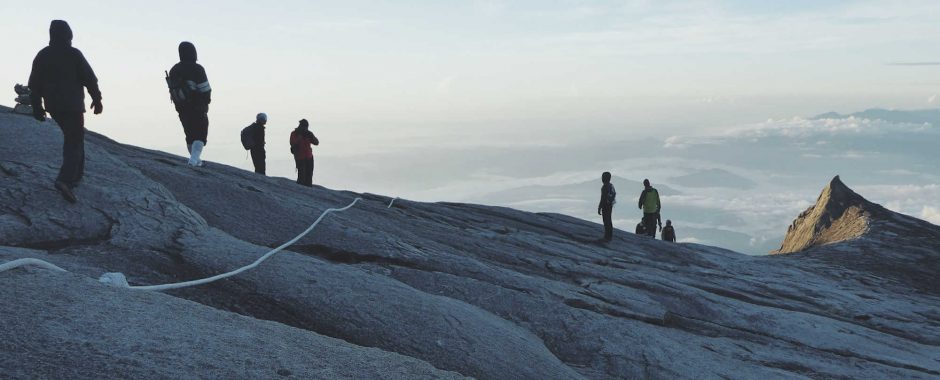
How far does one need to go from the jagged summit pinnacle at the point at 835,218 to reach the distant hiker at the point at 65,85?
31.1 m

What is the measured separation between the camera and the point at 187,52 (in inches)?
634

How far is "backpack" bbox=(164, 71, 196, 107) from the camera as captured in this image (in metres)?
16.2

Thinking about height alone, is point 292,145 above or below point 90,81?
above

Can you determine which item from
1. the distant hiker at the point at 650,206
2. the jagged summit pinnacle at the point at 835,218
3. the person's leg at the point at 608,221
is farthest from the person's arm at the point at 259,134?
the jagged summit pinnacle at the point at 835,218

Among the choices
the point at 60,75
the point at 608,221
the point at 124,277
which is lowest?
the point at 124,277

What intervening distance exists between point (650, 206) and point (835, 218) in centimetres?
1327

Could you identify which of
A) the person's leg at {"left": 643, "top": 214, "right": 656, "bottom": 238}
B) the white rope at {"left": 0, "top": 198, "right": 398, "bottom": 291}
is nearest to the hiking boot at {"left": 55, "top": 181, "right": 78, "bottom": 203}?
the white rope at {"left": 0, "top": 198, "right": 398, "bottom": 291}

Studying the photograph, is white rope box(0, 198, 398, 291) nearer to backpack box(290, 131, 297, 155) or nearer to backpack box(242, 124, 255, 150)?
backpack box(242, 124, 255, 150)

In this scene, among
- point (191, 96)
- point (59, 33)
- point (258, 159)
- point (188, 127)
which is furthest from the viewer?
point (258, 159)

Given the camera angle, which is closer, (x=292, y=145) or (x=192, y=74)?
(x=192, y=74)

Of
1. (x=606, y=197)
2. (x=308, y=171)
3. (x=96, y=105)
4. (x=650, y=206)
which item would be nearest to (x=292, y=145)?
(x=308, y=171)

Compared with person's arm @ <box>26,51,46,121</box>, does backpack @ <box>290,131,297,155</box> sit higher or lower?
higher

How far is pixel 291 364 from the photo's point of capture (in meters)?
6.24

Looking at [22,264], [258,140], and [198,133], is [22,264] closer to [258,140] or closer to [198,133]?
[198,133]
